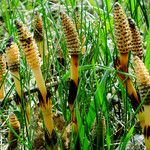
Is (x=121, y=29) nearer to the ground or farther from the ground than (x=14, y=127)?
farther from the ground

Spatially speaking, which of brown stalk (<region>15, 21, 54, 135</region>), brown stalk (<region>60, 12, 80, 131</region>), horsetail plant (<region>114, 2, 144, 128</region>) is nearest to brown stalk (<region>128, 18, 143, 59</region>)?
horsetail plant (<region>114, 2, 144, 128</region>)

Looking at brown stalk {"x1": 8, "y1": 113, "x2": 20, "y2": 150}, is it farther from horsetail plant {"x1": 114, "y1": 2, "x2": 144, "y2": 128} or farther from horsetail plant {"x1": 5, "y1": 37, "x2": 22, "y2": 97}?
horsetail plant {"x1": 114, "y1": 2, "x2": 144, "y2": 128}

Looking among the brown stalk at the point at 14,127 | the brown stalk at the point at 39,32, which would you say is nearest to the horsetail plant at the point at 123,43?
the brown stalk at the point at 14,127

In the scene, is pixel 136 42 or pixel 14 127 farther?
pixel 14 127

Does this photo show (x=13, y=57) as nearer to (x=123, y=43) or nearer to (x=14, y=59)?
(x=14, y=59)

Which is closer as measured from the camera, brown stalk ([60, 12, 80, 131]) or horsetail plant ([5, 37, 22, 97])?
brown stalk ([60, 12, 80, 131])

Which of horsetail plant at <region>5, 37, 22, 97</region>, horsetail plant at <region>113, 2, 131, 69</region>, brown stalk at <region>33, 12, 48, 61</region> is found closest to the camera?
horsetail plant at <region>113, 2, 131, 69</region>

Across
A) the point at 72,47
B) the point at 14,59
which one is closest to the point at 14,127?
the point at 14,59
